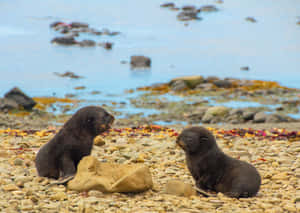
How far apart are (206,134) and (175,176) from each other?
1.81 m

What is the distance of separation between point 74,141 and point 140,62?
33.0m

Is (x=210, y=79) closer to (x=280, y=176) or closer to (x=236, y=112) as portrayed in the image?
(x=236, y=112)

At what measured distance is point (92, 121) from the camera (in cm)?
797

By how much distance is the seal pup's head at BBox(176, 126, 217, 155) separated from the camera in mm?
7824

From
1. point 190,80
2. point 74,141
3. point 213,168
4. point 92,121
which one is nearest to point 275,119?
point 190,80

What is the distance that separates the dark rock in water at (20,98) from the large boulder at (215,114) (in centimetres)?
1023

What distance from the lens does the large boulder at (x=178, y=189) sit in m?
7.75

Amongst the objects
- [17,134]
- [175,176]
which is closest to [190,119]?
[17,134]

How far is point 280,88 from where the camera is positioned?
32375 millimetres

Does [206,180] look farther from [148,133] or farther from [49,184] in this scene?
[148,133]

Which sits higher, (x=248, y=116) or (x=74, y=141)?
(x=74, y=141)

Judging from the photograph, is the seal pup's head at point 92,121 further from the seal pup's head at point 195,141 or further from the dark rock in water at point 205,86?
the dark rock in water at point 205,86

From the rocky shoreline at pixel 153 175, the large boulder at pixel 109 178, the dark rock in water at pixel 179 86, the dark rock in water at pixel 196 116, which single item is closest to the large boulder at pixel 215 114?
the dark rock in water at pixel 196 116

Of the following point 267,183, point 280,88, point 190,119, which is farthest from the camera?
point 280,88
